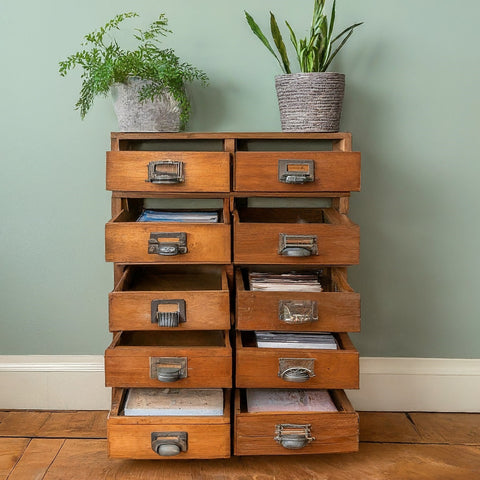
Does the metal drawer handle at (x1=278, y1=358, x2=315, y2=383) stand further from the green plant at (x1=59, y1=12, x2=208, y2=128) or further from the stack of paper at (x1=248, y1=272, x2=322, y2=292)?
the green plant at (x1=59, y1=12, x2=208, y2=128)

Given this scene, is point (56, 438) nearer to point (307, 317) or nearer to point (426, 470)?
point (307, 317)

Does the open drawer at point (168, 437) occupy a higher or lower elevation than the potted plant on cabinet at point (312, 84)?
lower

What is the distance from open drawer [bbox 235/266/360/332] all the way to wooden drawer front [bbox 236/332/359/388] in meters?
0.07

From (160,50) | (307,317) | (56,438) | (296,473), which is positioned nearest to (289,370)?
(307,317)

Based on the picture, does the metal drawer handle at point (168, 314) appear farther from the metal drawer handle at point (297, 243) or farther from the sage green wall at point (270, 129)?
the sage green wall at point (270, 129)

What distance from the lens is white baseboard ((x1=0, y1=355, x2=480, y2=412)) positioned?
7.82 feet

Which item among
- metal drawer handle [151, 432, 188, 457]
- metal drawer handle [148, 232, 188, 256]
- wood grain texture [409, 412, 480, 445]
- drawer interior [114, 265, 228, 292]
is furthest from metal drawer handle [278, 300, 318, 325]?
wood grain texture [409, 412, 480, 445]

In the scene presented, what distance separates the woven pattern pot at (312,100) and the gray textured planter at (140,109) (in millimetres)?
366

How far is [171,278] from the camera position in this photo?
7.36 ft

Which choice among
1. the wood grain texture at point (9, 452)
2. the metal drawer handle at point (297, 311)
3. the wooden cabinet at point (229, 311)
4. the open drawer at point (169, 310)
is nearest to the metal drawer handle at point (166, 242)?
the wooden cabinet at point (229, 311)

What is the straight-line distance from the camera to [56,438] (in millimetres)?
2158

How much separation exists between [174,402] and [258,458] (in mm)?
339

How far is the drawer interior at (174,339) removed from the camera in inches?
81.9

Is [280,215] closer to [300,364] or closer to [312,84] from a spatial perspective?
[312,84]
